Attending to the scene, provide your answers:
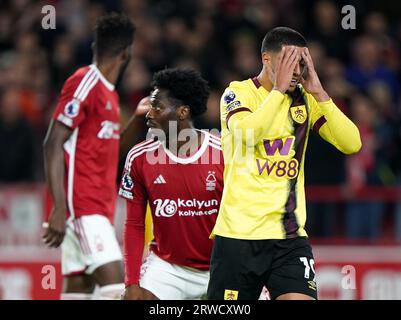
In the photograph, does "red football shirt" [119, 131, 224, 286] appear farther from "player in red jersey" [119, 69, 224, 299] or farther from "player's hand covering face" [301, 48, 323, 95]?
"player's hand covering face" [301, 48, 323, 95]

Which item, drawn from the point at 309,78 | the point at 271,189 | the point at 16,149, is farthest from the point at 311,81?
the point at 16,149

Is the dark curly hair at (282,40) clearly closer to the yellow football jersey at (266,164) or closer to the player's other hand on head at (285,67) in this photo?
the player's other hand on head at (285,67)

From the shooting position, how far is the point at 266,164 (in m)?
6.13

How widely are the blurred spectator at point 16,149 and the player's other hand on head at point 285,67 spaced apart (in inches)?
254

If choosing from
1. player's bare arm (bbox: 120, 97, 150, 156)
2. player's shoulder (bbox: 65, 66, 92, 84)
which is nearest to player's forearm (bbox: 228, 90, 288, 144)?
player's bare arm (bbox: 120, 97, 150, 156)

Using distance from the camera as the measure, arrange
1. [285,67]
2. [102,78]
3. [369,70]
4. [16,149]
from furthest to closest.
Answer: [369,70] < [16,149] < [102,78] < [285,67]

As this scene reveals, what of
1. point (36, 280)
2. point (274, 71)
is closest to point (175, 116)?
point (274, 71)

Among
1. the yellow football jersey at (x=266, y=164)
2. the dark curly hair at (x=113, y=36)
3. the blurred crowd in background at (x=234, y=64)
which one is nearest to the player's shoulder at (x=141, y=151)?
the yellow football jersey at (x=266, y=164)

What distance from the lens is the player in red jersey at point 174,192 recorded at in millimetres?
6812

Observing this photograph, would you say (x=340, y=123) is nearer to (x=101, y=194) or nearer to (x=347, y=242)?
(x=101, y=194)

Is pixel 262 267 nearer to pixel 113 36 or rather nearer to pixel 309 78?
pixel 309 78

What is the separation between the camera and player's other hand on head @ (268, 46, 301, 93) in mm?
6004

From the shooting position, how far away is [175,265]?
693 centimetres

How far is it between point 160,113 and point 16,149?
550 cm
